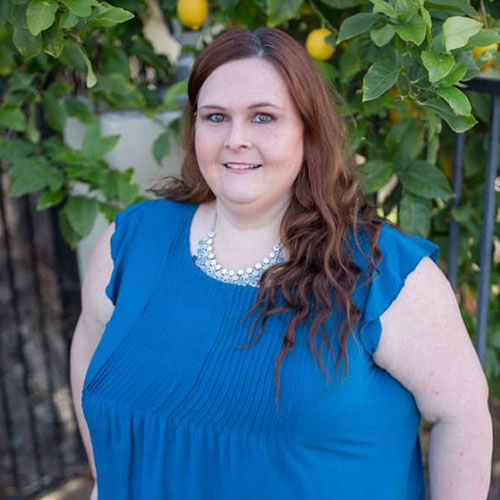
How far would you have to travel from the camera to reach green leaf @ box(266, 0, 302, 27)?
191 cm

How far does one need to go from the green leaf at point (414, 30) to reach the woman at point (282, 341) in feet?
0.82

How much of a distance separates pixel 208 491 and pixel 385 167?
3.17ft

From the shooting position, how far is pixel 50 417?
11.9 ft

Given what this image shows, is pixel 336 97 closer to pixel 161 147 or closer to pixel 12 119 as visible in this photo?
pixel 161 147

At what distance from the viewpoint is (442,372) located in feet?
5.06

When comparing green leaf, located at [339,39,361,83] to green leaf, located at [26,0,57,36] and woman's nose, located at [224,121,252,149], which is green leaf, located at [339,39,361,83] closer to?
woman's nose, located at [224,121,252,149]

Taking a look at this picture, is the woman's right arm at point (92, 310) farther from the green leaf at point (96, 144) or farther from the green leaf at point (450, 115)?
the green leaf at point (450, 115)

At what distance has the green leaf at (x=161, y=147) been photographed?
2.30 meters

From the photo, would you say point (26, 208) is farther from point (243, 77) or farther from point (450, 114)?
point (450, 114)

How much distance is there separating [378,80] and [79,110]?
3.76ft

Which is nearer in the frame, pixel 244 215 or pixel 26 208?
pixel 244 215

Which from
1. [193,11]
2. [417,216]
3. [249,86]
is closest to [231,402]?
[249,86]

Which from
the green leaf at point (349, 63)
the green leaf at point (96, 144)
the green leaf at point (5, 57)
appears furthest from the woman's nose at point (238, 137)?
the green leaf at point (5, 57)

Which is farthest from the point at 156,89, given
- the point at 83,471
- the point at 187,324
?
the point at 83,471
